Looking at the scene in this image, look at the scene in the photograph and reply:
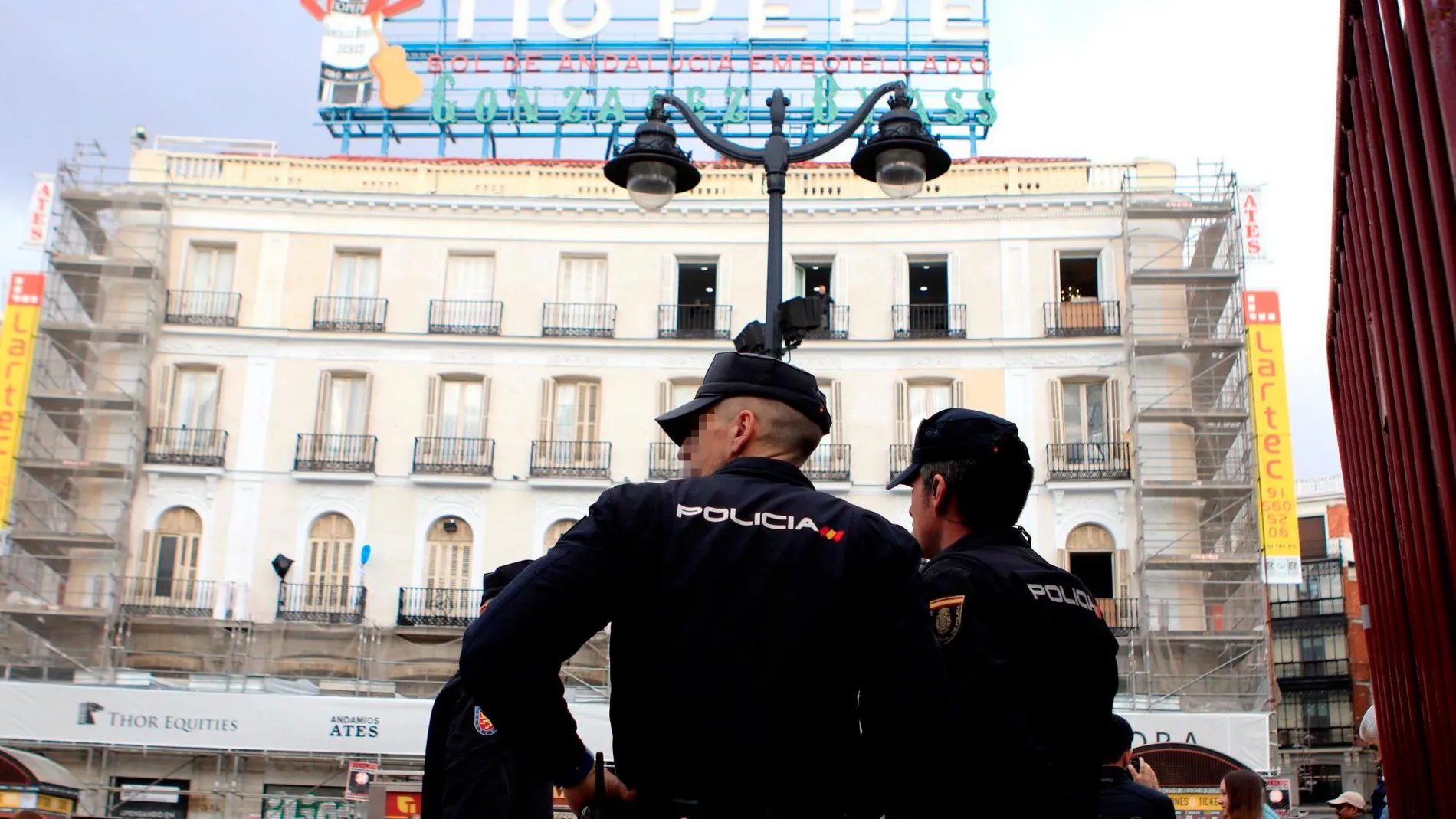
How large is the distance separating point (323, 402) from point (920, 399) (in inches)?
557

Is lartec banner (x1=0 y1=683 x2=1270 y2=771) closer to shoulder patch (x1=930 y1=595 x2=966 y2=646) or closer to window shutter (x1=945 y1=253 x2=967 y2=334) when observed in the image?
window shutter (x1=945 y1=253 x2=967 y2=334)

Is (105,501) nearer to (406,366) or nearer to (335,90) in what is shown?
(406,366)

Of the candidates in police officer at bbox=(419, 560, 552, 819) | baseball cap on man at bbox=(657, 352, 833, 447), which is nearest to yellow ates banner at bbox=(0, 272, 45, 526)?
police officer at bbox=(419, 560, 552, 819)

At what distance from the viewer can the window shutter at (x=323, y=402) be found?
104 ft

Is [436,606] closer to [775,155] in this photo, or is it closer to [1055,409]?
A: [1055,409]

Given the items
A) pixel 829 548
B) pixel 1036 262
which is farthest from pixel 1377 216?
pixel 1036 262

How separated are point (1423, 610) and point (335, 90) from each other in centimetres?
3568

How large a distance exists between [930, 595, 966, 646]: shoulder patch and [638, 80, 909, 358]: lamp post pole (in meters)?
6.67

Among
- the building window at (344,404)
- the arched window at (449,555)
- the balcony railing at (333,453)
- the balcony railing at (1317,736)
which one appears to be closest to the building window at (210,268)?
the building window at (344,404)

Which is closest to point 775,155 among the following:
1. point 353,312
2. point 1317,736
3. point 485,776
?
point 485,776

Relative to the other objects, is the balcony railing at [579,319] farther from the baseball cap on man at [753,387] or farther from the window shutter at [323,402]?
the baseball cap on man at [753,387]

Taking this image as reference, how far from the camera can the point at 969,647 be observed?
3623 mm

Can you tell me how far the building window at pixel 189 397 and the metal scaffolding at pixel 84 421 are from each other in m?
0.46

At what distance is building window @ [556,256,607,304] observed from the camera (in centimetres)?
3294
